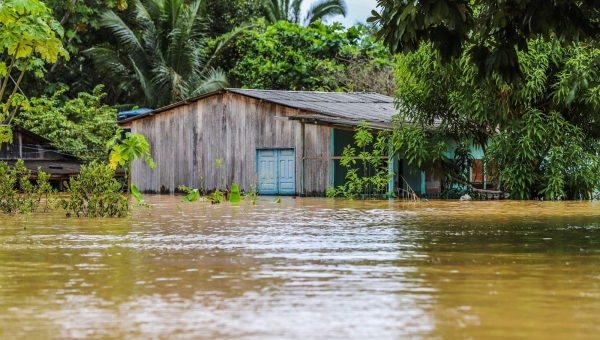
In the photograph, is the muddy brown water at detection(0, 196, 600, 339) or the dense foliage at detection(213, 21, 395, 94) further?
the dense foliage at detection(213, 21, 395, 94)

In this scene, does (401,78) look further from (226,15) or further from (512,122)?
(226,15)

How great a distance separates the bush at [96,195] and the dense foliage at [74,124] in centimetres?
1703

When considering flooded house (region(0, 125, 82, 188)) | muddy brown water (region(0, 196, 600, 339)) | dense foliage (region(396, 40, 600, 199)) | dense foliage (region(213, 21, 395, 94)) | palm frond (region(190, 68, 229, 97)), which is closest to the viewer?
muddy brown water (region(0, 196, 600, 339))

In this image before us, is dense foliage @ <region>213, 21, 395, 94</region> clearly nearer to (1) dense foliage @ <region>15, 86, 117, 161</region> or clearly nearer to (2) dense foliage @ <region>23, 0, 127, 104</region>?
(2) dense foliage @ <region>23, 0, 127, 104</region>

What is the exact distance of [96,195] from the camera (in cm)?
1529

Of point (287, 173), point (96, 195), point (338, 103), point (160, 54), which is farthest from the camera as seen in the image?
point (160, 54)

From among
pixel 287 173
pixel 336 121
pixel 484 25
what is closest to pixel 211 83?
pixel 287 173

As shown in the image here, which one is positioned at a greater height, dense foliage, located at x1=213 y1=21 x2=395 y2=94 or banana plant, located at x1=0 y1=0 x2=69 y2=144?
dense foliage, located at x1=213 y1=21 x2=395 y2=94

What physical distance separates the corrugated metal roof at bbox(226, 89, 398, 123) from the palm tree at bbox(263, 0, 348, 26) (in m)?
10.3

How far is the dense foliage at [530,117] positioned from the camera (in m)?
23.0

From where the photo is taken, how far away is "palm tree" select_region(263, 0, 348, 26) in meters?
44.5

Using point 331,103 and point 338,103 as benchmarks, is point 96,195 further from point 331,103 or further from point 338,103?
point 338,103

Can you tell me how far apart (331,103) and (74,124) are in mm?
9072

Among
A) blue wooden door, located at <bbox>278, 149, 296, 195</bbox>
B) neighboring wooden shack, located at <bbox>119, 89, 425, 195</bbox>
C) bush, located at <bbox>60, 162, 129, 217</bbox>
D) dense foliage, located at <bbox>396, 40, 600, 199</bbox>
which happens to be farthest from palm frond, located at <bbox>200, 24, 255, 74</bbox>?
bush, located at <bbox>60, 162, 129, 217</bbox>
